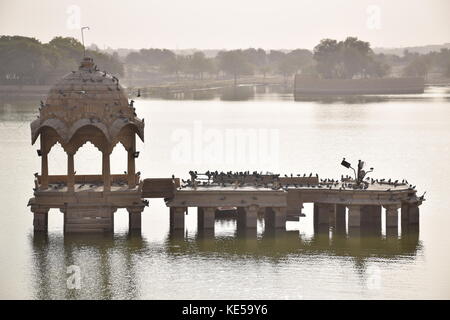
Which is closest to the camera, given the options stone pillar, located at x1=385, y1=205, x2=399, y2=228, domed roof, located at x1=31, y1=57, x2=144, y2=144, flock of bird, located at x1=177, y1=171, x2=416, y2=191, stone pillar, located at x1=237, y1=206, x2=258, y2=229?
domed roof, located at x1=31, y1=57, x2=144, y2=144

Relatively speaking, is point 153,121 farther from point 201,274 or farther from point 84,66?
point 201,274

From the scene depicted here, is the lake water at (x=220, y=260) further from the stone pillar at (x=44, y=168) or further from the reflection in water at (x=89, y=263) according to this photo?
the stone pillar at (x=44, y=168)

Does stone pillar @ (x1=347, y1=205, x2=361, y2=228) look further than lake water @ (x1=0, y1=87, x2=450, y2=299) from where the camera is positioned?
Yes

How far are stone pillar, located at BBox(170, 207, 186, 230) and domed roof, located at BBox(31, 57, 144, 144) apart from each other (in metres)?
5.07

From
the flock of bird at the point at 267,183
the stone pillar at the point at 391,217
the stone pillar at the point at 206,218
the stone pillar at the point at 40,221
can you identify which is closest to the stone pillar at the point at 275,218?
the flock of bird at the point at 267,183

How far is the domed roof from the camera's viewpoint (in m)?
71.2

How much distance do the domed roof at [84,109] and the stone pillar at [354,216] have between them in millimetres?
12364

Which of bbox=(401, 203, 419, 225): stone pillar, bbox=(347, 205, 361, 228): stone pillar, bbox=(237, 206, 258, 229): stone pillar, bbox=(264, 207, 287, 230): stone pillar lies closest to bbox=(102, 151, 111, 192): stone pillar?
bbox=(237, 206, 258, 229): stone pillar

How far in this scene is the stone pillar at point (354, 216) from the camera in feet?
238

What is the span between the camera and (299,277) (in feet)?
207

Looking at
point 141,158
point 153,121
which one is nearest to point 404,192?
point 141,158

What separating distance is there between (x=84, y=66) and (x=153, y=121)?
110269 millimetres

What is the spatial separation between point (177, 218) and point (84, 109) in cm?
764

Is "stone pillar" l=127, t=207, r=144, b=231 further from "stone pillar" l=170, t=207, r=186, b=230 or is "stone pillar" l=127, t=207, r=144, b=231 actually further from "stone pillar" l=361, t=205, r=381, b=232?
"stone pillar" l=361, t=205, r=381, b=232
